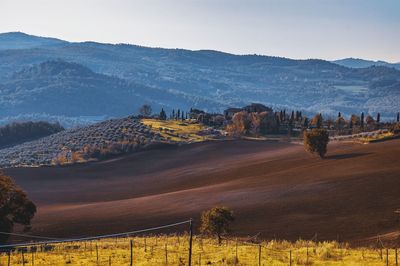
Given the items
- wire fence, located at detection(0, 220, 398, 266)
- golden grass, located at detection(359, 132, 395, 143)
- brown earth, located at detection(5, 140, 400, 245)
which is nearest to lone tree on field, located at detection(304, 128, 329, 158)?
brown earth, located at detection(5, 140, 400, 245)

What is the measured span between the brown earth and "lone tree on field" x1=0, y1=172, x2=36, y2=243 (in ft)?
44.4

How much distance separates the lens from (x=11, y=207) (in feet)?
224

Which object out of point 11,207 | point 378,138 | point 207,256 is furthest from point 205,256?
point 378,138

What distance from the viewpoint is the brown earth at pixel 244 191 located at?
3095 inches

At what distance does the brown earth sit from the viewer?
78.6 metres

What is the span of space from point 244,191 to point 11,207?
43.9m

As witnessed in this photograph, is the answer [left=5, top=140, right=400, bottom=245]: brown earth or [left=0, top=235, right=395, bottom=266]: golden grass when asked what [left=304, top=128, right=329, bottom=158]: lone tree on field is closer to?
[left=5, top=140, right=400, bottom=245]: brown earth

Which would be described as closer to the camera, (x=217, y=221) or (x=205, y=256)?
(x=205, y=256)

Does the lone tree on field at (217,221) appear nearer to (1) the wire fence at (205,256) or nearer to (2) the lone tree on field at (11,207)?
(1) the wire fence at (205,256)

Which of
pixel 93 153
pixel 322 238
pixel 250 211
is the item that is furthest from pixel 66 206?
pixel 93 153

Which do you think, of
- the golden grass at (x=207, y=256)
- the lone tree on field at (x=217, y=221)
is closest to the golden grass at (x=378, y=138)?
the lone tree on field at (x=217, y=221)

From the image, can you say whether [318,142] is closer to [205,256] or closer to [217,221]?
[217,221]

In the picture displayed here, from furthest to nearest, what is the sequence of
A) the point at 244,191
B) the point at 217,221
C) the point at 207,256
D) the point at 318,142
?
the point at 318,142
the point at 244,191
the point at 217,221
the point at 207,256

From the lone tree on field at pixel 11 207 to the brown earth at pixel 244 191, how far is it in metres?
13.5
